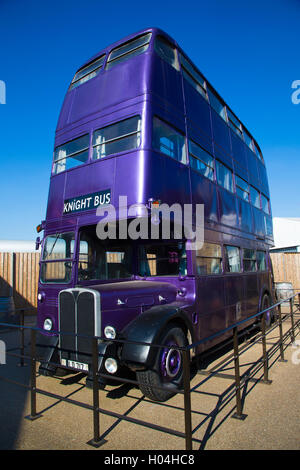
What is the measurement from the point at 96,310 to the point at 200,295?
6.25 feet

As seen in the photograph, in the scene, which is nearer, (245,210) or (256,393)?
(256,393)

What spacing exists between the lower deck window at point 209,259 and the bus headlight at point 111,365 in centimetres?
212

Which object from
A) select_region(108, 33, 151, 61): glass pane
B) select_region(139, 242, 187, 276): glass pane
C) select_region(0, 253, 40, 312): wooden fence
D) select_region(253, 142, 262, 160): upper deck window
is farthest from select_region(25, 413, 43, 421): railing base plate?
select_region(0, 253, 40, 312): wooden fence

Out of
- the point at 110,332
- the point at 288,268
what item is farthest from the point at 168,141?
the point at 288,268

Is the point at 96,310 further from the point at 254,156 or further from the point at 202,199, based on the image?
the point at 254,156

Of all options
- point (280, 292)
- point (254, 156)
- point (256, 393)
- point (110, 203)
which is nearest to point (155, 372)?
point (256, 393)

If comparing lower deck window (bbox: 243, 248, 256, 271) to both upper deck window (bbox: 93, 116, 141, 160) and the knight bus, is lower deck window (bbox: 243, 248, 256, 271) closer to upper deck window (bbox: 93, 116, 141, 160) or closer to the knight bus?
the knight bus

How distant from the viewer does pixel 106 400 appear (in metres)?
4.00

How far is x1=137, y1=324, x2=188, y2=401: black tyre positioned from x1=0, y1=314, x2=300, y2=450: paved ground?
0.55 ft

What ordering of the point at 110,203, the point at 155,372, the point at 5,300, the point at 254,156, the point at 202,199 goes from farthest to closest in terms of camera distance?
the point at 5,300
the point at 254,156
the point at 202,199
the point at 110,203
the point at 155,372

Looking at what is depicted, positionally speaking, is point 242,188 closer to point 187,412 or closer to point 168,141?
point 168,141

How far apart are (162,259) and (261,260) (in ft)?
14.7

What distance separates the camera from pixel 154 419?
11.1 ft

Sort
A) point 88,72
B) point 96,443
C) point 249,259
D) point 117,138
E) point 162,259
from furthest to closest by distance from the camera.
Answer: point 249,259 < point 88,72 < point 162,259 < point 117,138 < point 96,443
